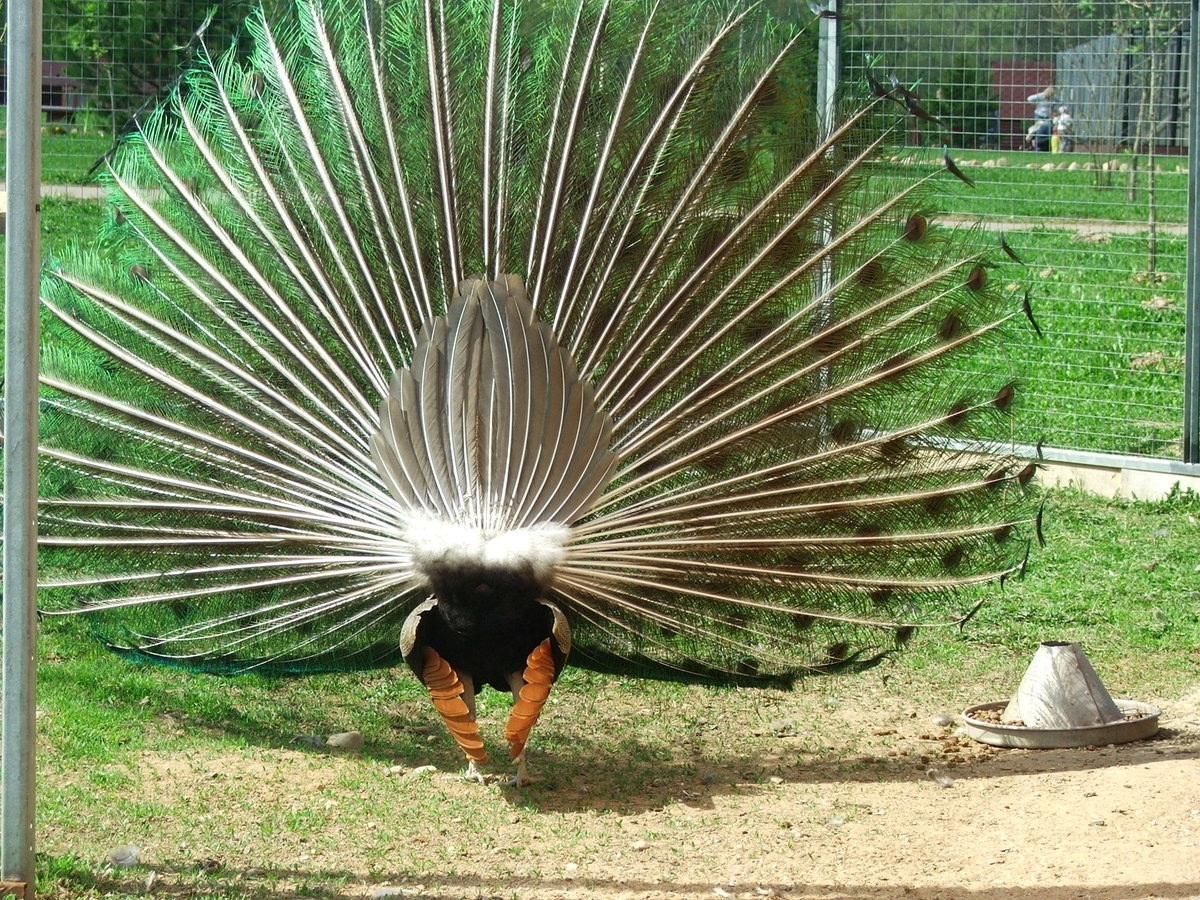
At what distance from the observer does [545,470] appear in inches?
203

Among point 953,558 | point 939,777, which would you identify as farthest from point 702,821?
point 953,558

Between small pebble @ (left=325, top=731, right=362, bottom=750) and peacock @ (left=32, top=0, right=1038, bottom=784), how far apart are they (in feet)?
1.13

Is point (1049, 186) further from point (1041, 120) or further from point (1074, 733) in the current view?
point (1074, 733)

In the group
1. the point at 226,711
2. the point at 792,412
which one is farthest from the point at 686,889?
the point at 226,711

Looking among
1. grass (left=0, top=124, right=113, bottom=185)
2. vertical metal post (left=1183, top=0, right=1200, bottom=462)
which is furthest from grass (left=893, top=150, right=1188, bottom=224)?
grass (left=0, top=124, right=113, bottom=185)

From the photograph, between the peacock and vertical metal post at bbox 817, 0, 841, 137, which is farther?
vertical metal post at bbox 817, 0, 841, 137

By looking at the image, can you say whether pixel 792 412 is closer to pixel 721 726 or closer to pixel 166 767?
pixel 721 726

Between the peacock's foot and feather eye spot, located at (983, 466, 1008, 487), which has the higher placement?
feather eye spot, located at (983, 466, 1008, 487)

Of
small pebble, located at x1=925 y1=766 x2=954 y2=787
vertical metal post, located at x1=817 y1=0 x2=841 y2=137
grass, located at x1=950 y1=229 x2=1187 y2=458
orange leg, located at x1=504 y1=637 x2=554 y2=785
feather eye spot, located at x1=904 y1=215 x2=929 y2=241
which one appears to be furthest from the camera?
grass, located at x1=950 y1=229 x2=1187 y2=458

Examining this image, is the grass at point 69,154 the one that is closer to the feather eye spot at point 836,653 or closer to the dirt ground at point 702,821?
the dirt ground at point 702,821

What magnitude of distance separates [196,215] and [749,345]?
233 centimetres

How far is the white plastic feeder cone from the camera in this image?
550 centimetres

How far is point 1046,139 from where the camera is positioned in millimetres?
10953

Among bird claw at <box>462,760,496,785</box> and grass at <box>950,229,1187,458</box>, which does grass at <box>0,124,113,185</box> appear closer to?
grass at <box>950,229,1187,458</box>
